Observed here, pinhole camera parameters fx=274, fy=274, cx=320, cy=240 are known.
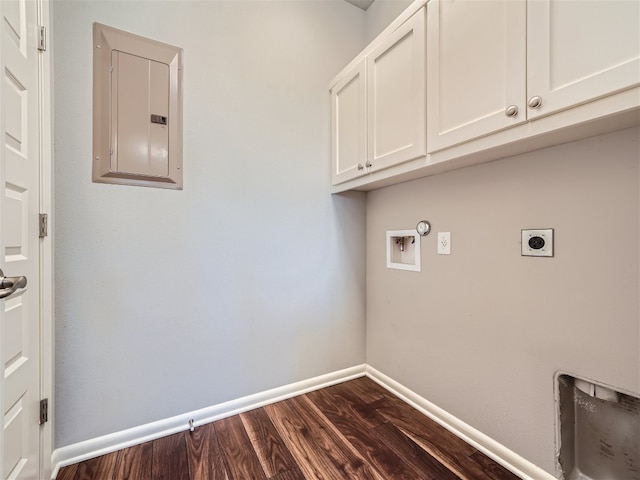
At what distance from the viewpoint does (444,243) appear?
1.57 meters

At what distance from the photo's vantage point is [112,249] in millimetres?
1411

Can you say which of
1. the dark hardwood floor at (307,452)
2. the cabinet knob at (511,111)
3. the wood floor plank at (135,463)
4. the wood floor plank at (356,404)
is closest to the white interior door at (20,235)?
the wood floor plank at (135,463)

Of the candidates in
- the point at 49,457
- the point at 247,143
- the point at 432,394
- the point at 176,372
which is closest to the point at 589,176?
the point at 432,394

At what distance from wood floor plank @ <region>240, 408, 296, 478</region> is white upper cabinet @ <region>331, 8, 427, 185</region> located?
1596 millimetres

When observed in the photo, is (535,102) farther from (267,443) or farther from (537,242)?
(267,443)

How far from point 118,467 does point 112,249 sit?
105 cm

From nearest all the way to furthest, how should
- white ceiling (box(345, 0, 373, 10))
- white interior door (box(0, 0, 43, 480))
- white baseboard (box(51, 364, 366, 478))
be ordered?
white interior door (box(0, 0, 43, 480)) < white baseboard (box(51, 364, 366, 478)) < white ceiling (box(345, 0, 373, 10))

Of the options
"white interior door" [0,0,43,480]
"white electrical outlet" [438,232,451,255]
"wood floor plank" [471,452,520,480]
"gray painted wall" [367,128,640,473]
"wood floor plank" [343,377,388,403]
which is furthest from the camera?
"wood floor plank" [343,377,388,403]

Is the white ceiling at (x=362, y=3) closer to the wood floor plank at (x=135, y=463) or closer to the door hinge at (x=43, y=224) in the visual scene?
the door hinge at (x=43, y=224)

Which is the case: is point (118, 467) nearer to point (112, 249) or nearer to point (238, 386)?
point (238, 386)

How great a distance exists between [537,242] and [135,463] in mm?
2143

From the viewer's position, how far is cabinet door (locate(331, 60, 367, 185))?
68.7 inches

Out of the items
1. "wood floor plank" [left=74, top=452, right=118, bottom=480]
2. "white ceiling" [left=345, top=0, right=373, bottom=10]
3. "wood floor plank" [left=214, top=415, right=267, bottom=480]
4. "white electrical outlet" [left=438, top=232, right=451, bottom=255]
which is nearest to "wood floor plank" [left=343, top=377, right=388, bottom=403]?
"wood floor plank" [left=214, top=415, right=267, bottom=480]

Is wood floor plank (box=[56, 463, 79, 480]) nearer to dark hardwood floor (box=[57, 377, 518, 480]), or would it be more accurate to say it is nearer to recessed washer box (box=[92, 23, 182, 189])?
dark hardwood floor (box=[57, 377, 518, 480])
